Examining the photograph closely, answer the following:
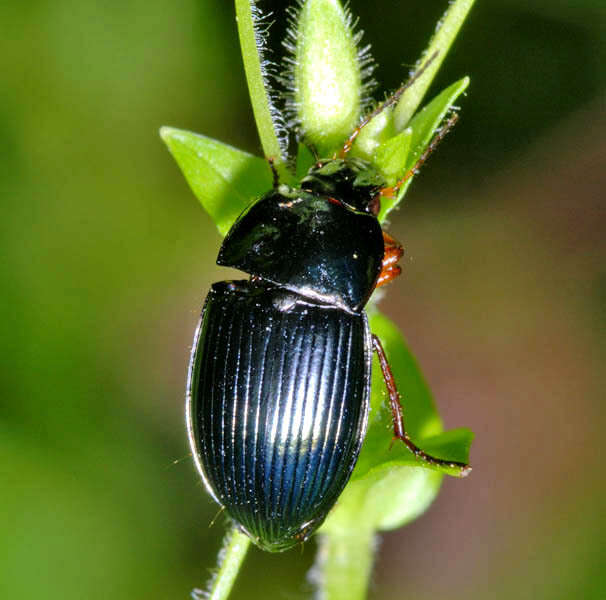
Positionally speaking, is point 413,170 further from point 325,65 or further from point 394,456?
point 394,456

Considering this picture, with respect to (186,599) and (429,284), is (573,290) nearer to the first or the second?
(429,284)

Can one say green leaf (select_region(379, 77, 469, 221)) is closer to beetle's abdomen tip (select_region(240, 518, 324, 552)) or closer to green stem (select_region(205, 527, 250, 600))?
beetle's abdomen tip (select_region(240, 518, 324, 552))

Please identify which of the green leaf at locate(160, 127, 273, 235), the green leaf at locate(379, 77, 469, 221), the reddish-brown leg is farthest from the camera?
the reddish-brown leg

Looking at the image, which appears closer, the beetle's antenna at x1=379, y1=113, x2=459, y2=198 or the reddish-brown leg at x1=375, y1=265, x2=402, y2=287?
the beetle's antenna at x1=379, y1=113, x2=459, y2=198

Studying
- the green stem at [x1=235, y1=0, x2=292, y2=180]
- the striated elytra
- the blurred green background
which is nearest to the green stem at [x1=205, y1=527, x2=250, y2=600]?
the striated elytra

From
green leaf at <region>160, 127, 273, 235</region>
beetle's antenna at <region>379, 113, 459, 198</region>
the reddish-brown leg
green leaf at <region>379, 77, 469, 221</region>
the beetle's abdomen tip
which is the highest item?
green leaf at <region>379, 77, 469, 221</region>

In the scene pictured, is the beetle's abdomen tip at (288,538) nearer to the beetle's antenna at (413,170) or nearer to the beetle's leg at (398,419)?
the beetle's leg at (398,419)
